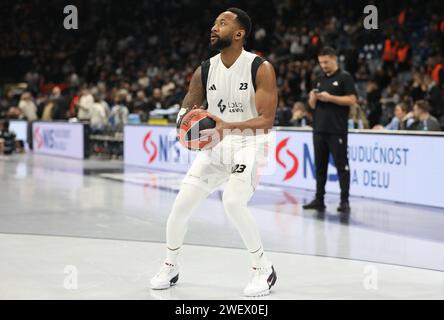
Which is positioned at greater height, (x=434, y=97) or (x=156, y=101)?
(x=434, y=97)

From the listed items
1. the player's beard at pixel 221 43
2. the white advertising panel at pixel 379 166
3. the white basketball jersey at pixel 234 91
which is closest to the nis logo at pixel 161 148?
the white advertising panel at pixel 379 166

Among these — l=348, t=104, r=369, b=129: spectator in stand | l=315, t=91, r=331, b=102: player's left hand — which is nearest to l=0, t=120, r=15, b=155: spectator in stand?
l=348, t=104, r=369, b=129: spectator in stand

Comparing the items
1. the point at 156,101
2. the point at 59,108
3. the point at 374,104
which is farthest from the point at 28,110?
the point at 374,104

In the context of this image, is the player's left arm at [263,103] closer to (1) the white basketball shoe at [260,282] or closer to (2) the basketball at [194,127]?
(2) the basketball at [194,127]

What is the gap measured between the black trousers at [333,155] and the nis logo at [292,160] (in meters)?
2.00

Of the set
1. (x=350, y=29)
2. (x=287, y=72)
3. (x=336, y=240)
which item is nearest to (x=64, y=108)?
(x=287, y=72)

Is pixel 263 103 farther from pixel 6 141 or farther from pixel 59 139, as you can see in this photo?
pixel 6 141

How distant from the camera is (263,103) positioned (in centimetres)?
506

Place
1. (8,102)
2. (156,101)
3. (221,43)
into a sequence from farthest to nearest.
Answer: (8,102) → (156,101) → (221,43)

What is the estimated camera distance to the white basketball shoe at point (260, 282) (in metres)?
4.90

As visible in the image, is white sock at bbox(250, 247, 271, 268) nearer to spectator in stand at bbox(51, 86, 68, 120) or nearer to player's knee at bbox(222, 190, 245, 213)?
player's knee at bbox(222, 190, 245, 213)

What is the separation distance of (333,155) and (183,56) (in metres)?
16.5
